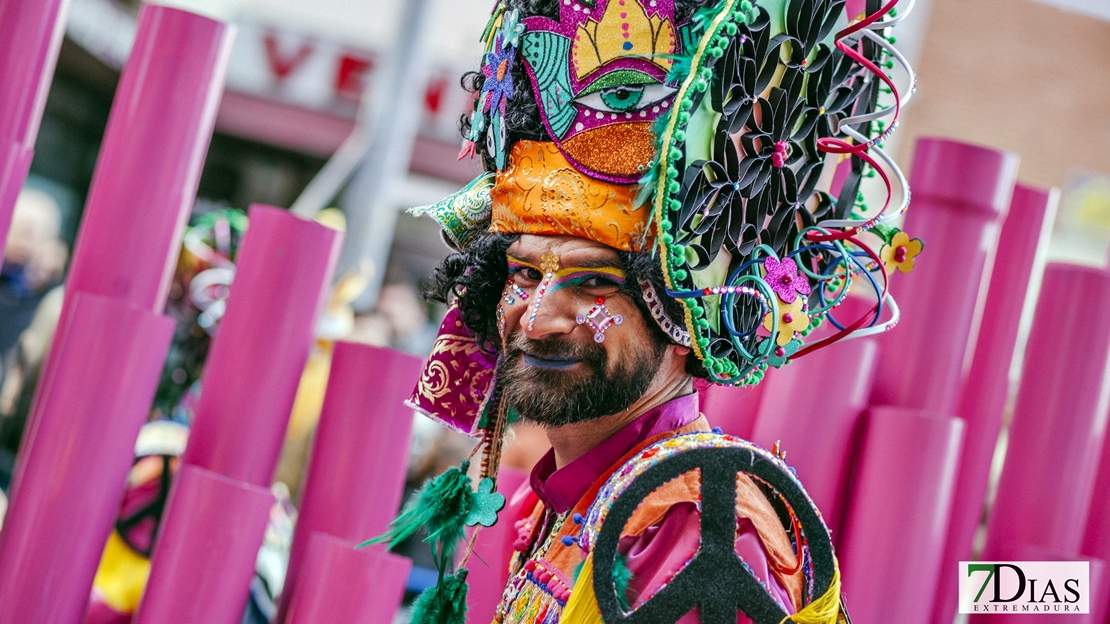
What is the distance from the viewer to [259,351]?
2045 mm

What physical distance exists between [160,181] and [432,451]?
2700 mm

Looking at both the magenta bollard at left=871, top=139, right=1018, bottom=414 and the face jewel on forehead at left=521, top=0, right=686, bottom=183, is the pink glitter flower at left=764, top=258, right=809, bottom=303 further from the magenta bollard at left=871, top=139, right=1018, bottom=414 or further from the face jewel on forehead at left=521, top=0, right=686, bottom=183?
the magenta bollard at left=871, top=139, right=1018, bottom=414

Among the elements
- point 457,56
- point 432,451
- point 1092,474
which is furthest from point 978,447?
point 457,56

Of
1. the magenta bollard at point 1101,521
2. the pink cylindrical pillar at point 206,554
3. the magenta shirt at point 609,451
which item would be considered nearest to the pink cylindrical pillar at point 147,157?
the pink cylindrical pillar at point 206,554

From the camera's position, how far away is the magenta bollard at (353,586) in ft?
5.98

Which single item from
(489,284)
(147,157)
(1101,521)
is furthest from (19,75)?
(1101,521)

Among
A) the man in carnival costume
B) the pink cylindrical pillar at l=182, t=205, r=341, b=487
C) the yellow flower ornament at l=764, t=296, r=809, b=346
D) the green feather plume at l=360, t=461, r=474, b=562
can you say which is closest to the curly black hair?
the man in carnival costume

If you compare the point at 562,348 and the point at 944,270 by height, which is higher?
the point at 944,270

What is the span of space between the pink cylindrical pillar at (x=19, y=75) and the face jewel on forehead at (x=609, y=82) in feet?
3.65

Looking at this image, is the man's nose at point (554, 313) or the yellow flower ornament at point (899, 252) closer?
the man's nose at point (554, 313)

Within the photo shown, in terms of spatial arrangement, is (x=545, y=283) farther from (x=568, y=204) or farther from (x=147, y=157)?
(x=147, y=157)

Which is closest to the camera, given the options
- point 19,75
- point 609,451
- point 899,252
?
point 609,451

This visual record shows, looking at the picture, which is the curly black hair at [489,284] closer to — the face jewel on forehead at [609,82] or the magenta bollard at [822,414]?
the face jewel on forehead at [609,82]

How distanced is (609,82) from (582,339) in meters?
0.33
